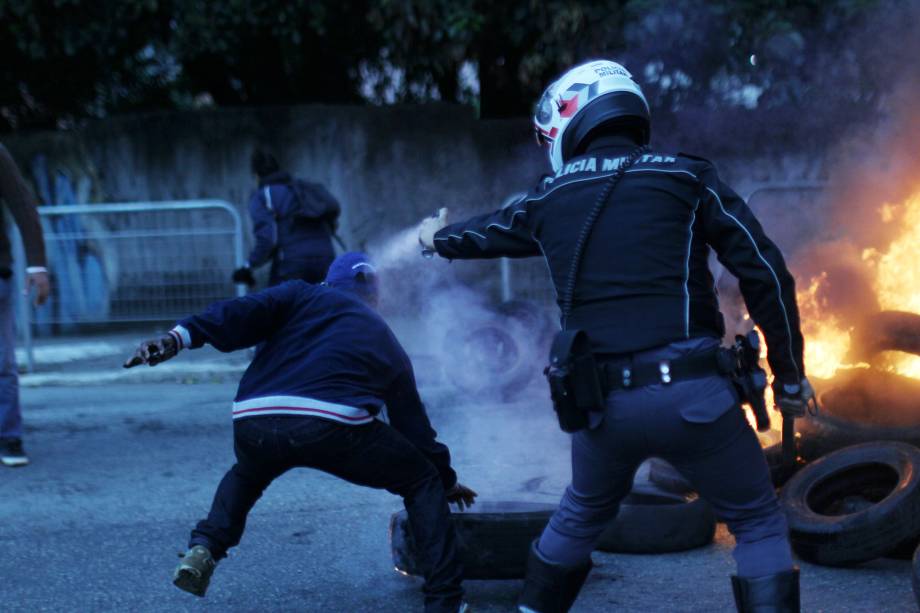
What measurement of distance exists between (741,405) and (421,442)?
1193 millimetres

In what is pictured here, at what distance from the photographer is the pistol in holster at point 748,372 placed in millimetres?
2836

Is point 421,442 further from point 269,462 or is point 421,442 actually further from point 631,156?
point 631,156

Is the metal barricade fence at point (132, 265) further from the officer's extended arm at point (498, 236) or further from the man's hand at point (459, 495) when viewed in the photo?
the officer's extended arm at point (498, 236)

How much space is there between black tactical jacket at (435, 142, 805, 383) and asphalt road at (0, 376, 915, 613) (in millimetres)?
1277

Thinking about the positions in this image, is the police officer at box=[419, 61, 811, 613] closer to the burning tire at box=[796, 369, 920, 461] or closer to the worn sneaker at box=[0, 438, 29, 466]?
the burning tire at box=[796, 369, 920, 461]

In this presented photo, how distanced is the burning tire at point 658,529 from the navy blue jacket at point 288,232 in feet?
12.5

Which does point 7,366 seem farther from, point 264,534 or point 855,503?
point 855,503

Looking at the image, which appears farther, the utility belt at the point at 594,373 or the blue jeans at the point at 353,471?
the blue jeans at the point at 353,471

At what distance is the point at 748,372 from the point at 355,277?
1.41 metres

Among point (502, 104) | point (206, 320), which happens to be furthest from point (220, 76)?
point (206, 320)

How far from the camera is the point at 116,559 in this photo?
430cm

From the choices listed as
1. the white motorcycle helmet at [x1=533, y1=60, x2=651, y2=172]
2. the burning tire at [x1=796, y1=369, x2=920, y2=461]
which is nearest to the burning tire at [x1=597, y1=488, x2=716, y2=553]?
the burning tire at [x1=796, y1=369, x2=920, y2=461]

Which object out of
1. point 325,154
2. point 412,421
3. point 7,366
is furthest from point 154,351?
point 325,154

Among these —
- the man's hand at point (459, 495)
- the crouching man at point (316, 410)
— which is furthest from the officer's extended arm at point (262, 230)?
the man's hand at point (459, 495)
